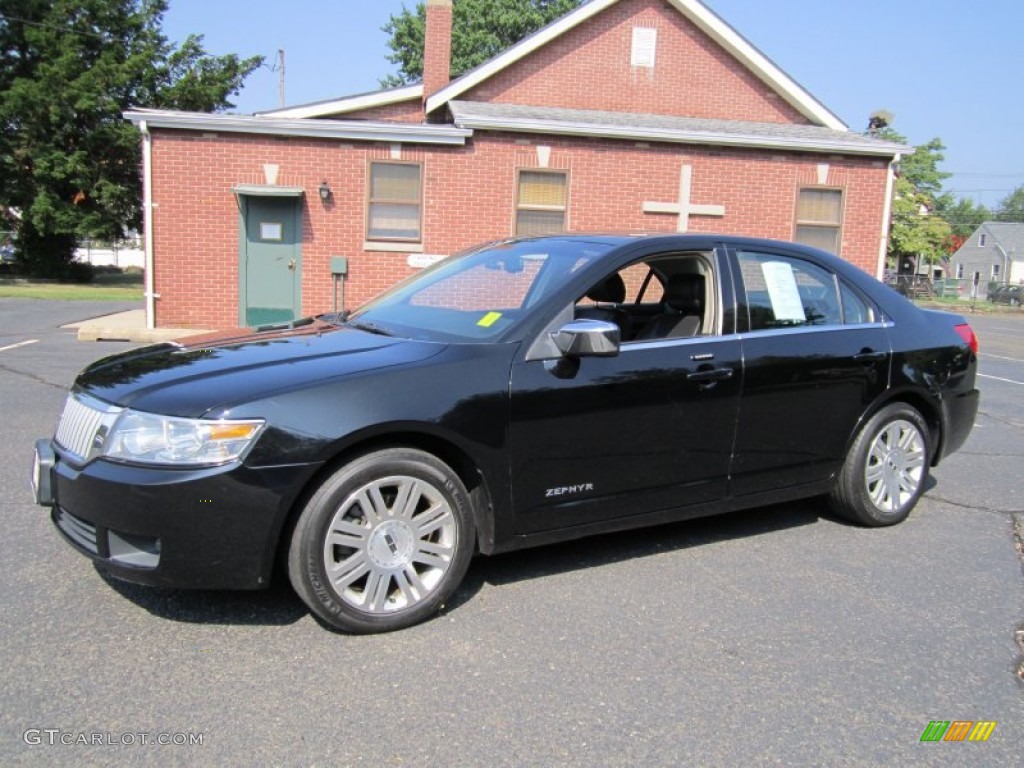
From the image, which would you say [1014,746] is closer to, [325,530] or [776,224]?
[325,530]

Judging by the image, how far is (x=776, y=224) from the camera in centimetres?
1474

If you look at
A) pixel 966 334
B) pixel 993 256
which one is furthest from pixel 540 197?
pixel 993 256

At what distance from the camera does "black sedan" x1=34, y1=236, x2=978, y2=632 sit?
9.95 ft

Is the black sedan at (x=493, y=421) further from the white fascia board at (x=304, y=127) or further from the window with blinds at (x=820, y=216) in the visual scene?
the window with blinds at (x=820, y=216)

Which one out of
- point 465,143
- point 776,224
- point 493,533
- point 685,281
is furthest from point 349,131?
point 493,533

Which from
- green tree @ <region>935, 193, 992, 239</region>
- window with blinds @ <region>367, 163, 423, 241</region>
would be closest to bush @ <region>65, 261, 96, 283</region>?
window with blinds @ <region>367, 163, 423, 241</region>

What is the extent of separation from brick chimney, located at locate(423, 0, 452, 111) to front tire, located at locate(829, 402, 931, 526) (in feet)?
45.5

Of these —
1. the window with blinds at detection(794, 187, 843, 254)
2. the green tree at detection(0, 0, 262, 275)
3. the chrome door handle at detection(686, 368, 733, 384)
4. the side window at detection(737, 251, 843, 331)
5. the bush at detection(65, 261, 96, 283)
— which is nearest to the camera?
the chrome door handle at detection(686, 368, 733, 384)

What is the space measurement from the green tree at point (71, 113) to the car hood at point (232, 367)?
95.8ft

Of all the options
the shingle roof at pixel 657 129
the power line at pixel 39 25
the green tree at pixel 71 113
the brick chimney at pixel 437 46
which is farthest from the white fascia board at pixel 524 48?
the power line at pixel 39 25

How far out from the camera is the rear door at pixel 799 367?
13.7ft

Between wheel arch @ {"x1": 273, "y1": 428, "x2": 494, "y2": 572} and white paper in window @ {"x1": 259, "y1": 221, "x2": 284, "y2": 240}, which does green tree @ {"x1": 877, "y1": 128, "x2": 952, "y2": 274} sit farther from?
wheel arch @ {"x1": 273, "y1": 428, "x2": 494, "y2": 572}

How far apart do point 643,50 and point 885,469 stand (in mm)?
14689

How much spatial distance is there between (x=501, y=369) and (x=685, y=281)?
1.48 metres
